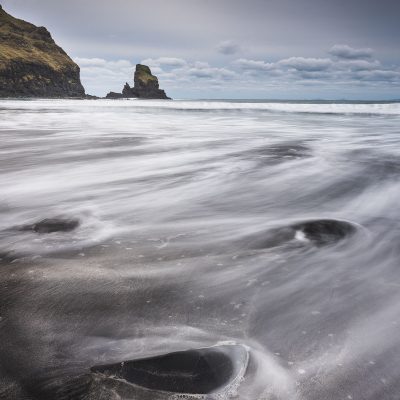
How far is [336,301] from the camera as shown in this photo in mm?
1977

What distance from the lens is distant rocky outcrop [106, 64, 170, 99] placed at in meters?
143

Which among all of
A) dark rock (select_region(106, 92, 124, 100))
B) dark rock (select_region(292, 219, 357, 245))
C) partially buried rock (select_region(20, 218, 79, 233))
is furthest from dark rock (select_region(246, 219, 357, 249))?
dark rock (select_region(106, 92, 124, 100))

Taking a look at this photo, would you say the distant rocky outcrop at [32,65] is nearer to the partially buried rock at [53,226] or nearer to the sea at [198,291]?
the partially buried rock at [53,226]

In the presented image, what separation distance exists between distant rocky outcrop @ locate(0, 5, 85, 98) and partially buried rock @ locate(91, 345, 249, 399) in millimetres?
120521

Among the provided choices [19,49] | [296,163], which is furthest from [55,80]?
[296,163]

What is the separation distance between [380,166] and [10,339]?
7229 millimetres

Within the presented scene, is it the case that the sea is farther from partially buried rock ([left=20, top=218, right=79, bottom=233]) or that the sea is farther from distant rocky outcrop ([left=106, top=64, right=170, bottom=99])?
distant rocky outcrop ([left=106, top=64, right=170, bottom=99])

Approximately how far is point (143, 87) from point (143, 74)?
608 centimetres

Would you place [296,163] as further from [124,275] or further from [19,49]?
[19,49]

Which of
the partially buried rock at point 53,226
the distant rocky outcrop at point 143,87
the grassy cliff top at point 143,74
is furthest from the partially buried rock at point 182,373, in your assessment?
the grassy cliff top at point 143,74

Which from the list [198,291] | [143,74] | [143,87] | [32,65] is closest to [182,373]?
[198,291]

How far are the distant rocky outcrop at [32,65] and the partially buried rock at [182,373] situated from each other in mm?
120521

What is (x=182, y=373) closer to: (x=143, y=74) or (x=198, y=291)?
(x=198, y=291)

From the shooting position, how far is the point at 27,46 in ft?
414
